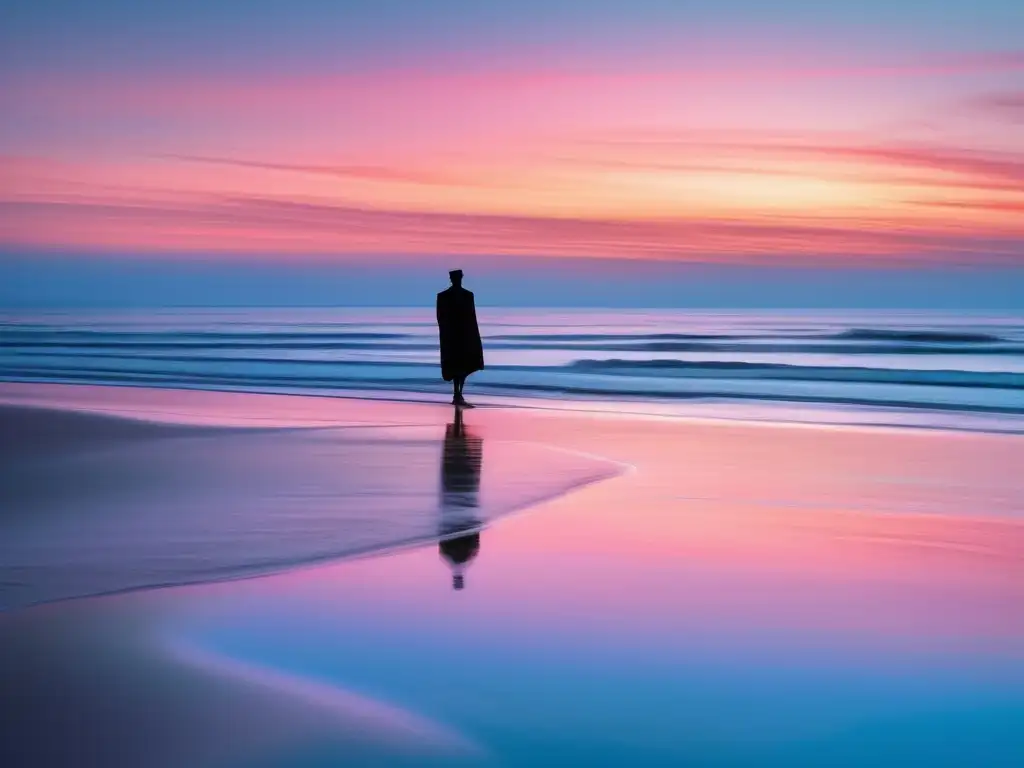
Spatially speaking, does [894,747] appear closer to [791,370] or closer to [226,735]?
[226,735]

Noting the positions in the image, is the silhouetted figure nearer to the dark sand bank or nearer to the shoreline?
the shoreline

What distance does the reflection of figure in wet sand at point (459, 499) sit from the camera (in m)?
6.18

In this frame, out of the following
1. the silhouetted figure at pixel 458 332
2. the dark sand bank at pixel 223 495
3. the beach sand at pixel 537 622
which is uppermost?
the silhouetted figure at pixel 458 332

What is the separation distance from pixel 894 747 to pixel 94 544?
4.22 meters

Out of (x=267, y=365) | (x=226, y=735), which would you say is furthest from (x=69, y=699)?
(x=267, y=365)

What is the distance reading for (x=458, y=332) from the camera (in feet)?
52.7

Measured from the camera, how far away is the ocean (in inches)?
642

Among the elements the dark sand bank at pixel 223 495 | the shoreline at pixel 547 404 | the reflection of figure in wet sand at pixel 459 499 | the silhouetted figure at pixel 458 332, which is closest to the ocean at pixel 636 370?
the shoreline at pixel 547 404

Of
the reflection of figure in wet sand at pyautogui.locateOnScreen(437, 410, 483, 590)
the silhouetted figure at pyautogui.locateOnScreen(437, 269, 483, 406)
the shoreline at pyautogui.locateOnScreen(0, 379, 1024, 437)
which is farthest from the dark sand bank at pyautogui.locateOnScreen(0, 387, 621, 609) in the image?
the silhouetted figure at pyautogui.locateOnScreen(437, 269, 483, 406)

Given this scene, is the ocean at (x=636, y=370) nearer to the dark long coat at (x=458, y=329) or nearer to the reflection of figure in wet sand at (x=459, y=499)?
the dark long coat at (x=458, y=329)

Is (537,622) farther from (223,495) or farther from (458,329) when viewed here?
(458,329)

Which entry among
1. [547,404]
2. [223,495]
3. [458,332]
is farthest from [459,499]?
[547,404]

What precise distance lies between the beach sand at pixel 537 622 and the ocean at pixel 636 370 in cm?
649

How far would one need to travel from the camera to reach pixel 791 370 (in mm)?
26250
